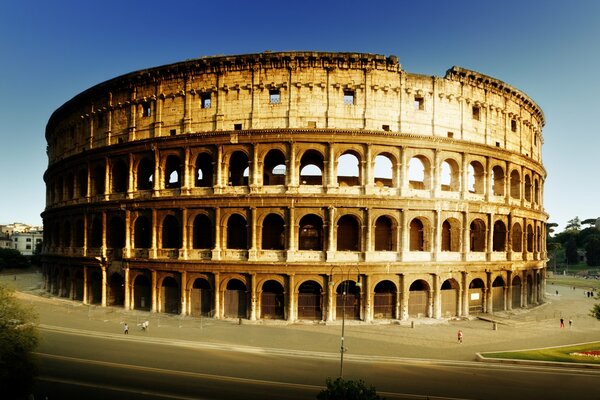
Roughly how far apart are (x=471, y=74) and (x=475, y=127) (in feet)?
14.5

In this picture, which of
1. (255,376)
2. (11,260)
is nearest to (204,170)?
(255,376)

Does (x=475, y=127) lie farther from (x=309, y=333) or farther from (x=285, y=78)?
(x=309, y=333)

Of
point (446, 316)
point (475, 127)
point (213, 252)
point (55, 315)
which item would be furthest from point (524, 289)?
point (55, 315)

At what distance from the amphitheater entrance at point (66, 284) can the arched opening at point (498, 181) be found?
4140cm

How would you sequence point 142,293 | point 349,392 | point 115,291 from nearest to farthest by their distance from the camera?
point 349,392 < point 142,293 < point 115,291

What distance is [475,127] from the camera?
3269cm

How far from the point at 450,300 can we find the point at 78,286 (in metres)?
34.0

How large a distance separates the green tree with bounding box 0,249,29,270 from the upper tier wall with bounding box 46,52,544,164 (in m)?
57.9

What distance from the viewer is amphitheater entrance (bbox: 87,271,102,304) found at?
115 ft

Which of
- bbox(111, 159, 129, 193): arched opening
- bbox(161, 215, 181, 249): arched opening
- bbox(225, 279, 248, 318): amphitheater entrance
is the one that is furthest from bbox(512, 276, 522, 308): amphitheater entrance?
bbox(111, 159, 129, 193): arched opening

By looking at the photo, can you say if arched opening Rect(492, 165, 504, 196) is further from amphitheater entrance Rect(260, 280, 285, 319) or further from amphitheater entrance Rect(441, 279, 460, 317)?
amphitheater entrance Rect(260, 280, 285, 319)

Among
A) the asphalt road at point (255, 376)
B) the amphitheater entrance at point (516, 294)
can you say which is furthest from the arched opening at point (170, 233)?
the amphitheater entrance at point (516, 294)

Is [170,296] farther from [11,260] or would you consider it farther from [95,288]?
[11,260]

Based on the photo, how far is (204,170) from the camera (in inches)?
1372
